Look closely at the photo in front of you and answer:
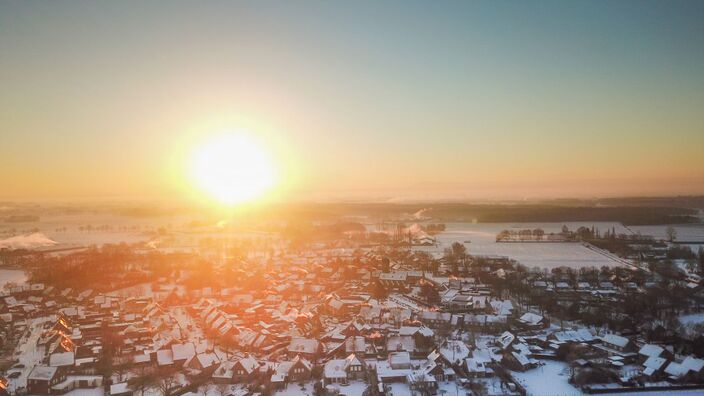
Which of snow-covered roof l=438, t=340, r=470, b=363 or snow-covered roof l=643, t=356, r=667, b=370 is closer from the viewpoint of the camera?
snow-covered roof l=643, t=356, r=667, b=370

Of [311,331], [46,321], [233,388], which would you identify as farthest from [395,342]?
[46,321]

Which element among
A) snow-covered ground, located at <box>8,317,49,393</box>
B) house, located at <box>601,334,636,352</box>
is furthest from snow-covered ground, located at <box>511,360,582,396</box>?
snow-covered ground, located at <box>8,317,49,393</box>

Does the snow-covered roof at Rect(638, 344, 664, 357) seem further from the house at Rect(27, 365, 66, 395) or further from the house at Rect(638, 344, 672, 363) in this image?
the house at Rect(27, 365, 66, 395)

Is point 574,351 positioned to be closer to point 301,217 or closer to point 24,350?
point 24,350

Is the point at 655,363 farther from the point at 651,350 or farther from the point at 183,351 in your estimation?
the point at 183,351

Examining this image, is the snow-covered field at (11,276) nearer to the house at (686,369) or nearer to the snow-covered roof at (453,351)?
the snow-covered roof at (453,351)

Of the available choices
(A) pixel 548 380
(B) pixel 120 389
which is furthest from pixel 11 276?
(A) pixel 548 380
